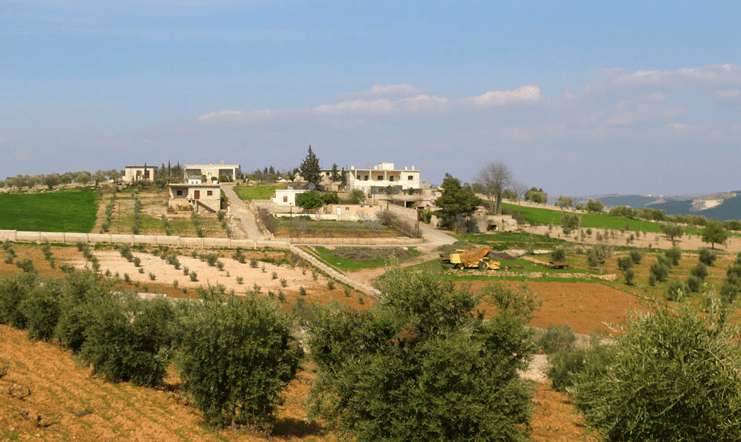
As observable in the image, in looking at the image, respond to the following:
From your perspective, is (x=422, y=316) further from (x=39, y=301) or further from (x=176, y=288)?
(x=176, y=288)

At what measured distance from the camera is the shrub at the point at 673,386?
1143cm

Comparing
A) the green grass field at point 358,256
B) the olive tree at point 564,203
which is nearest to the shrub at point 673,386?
the green grass field at point 358,256

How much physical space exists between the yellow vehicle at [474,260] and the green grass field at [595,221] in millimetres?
36450

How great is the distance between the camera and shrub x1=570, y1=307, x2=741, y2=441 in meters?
11.4

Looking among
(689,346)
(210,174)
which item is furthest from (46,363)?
(210,174)

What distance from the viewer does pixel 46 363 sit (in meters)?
20.5

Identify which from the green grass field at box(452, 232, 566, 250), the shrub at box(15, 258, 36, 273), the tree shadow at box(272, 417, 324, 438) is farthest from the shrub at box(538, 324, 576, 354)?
the shrub at box(15, 258, 36, 273)

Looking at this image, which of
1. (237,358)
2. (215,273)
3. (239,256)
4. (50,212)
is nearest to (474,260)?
(239,256)

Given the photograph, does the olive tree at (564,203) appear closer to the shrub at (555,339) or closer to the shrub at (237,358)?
the shrub at (555,339)

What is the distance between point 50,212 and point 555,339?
63622mm

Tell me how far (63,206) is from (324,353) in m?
70.8

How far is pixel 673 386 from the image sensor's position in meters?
11.6

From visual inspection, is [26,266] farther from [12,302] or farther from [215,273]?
[12,302]

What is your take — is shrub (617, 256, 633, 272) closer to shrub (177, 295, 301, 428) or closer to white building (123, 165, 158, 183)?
shrub (177, 295, 301, 428)
